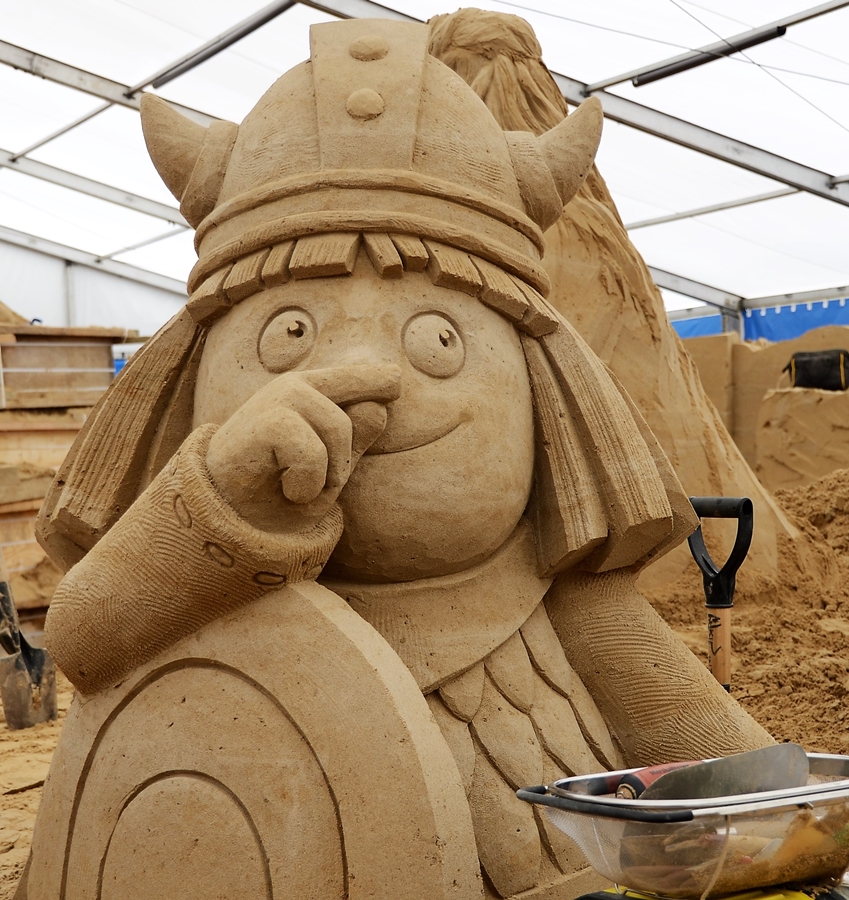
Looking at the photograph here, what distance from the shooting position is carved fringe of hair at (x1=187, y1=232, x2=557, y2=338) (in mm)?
1651

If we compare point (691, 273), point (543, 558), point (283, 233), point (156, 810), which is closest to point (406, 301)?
point (283, 233)

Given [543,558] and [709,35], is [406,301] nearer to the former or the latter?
[543,558]

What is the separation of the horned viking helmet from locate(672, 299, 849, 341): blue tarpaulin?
335 inches

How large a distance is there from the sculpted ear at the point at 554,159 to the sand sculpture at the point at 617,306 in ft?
8.69

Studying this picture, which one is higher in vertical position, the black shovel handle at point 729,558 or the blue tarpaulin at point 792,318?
the blue tarpaulin at point 792,318

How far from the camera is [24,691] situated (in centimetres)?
435

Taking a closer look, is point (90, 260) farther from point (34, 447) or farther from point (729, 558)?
point (729, 558)

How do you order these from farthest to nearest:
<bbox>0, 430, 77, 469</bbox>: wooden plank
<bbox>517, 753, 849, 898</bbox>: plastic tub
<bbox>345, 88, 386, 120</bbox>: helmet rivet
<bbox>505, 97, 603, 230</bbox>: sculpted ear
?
→ <bbox>0, 430, 77, 469</bbox>: wooden plank
<bbox>505, 97, 603, 230</bbox>: sculpted ear
<bbox>345, 88, 386, 120</bbox>: helmet rivet
<bbox>517, 753, 849, 898</bbox>: plastic tub

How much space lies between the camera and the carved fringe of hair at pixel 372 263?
5.42ft

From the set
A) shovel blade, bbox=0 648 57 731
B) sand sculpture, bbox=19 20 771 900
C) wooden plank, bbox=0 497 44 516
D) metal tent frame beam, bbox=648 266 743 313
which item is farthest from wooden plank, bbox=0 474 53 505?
metal tent frame beam, bbox=648 266 743 313

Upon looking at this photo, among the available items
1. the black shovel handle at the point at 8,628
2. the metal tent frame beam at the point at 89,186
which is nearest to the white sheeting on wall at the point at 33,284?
the metal tent frame beam at the point at 89,186

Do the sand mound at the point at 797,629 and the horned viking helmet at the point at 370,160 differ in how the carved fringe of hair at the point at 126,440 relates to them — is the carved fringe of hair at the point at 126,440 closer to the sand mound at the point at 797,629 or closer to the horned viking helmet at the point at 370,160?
the horned viking helmet at the point at 370,160

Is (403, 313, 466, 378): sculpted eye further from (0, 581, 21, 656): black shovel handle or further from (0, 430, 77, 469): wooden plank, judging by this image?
(0, 430, 77, 469): wooden plank

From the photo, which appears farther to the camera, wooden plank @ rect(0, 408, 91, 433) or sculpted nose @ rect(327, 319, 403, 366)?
wooden plank @ rect(0, 408, 91, 433)
